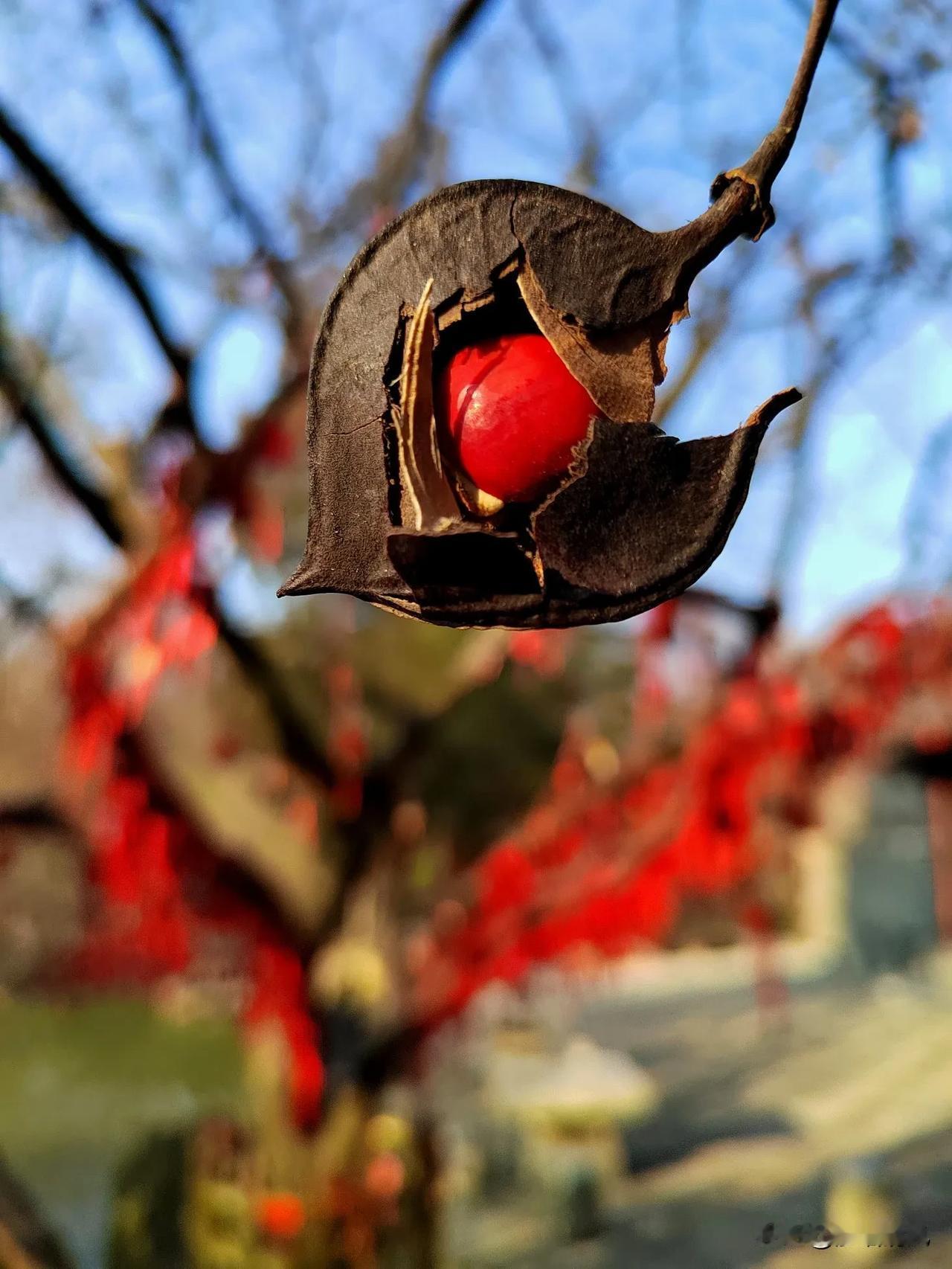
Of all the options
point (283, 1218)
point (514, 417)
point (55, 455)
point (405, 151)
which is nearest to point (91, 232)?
point (55, 455)

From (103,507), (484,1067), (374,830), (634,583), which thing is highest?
(103,507)

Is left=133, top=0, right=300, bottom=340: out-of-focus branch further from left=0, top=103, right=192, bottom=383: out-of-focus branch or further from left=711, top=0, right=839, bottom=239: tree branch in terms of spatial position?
left=711, top=0, right=839, bottom=239: tree branch

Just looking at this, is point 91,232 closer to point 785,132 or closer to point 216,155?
point 216,155

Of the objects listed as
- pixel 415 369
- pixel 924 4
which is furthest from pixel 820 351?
pixel 415 369

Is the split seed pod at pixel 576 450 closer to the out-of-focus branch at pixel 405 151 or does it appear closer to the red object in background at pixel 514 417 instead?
the red object in background at pixel 514 417

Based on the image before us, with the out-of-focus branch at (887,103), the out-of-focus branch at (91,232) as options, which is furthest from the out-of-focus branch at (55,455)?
the out-of-focus branch at (887,103)

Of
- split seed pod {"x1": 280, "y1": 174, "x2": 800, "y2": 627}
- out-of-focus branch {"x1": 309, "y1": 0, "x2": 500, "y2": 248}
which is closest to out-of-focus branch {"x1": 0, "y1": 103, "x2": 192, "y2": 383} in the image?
out-of-focus branch {"x1": 309, "y1": 0, "x2": 500, "y2": 248}

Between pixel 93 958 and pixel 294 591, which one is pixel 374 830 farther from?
pixel 93 958
